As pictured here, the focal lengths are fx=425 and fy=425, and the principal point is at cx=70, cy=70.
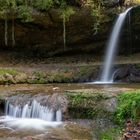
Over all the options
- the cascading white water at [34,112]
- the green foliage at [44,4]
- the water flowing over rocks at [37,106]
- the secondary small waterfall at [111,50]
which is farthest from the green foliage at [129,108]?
the green foliage at [44,4]

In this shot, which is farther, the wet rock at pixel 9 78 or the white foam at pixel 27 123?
the wet rock at pixel 9 78

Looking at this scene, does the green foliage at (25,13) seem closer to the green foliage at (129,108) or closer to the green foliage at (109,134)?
the green foliage at (129,108)

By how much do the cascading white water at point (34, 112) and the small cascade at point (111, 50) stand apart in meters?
5.47

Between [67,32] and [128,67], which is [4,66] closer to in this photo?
[67,32]

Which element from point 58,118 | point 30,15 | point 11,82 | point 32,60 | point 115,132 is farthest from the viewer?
point 32,60

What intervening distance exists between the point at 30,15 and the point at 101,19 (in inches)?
118

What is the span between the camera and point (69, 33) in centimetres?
1864

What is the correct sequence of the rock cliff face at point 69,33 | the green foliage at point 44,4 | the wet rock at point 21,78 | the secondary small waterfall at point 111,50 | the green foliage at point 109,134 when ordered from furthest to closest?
the rock cliff face at point 69,33, the green foliage at point 44,4, the secondary small waterfall at point 111,50, the wet rock at point 21,78, the green foliage at point 109,134

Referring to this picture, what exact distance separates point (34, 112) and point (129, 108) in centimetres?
282

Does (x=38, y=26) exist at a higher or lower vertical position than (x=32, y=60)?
higher

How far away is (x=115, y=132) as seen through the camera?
32.3 feet

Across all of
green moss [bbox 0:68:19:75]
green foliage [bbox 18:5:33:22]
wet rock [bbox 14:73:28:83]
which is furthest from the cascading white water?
Answer: green foliage [bbox 18:5:33:22]

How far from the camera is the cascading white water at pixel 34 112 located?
37.6 ft

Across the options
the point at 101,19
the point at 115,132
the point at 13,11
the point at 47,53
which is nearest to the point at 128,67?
the point at 101,19
